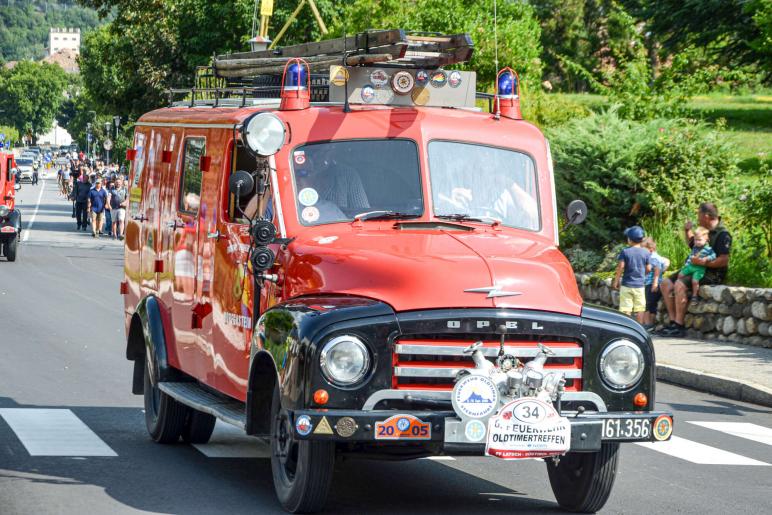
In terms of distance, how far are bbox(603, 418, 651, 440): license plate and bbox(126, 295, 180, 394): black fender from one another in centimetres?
384

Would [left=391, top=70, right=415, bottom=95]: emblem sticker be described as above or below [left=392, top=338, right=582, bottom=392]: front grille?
above

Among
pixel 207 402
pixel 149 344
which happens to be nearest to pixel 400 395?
pixel 207 402

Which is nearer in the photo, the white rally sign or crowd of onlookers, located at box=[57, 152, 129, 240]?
the white rally sign

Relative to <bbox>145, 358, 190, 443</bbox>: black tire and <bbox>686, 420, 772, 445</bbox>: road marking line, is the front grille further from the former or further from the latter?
<bbox>686, 420, 772, 445</bbox>: road marking line

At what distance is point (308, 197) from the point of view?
8.27 meters

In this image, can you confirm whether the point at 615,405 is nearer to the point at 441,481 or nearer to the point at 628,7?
the point at 441,481

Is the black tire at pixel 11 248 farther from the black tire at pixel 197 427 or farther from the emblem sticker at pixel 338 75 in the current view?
the emblem sticker at pixel 338 75

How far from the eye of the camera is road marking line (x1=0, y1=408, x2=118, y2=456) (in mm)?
9828

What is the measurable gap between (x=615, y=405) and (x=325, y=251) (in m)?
1.73

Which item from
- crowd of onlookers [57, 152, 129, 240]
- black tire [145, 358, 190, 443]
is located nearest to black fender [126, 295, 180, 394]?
black tire [145, 358, 190, 443]

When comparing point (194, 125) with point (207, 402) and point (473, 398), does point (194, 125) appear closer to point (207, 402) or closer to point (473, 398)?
point (207, 402)

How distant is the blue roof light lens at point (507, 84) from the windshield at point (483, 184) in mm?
647

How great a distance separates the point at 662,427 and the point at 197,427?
403cm

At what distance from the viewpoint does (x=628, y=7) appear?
46.4 meters
